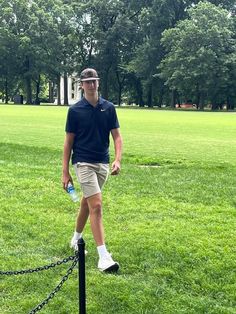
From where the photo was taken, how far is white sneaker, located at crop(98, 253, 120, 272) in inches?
215

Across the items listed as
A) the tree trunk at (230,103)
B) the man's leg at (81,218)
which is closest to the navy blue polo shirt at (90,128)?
the man's leg at (81,218)

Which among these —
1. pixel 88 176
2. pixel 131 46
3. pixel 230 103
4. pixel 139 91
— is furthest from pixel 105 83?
pixel 88 176

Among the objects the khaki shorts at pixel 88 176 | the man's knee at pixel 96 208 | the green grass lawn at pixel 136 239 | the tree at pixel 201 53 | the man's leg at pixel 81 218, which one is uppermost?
the tree at pixel 201 53

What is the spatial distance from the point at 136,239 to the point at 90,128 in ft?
5.78

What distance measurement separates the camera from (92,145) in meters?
5.62

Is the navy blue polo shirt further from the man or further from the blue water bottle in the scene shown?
the blue water bottle

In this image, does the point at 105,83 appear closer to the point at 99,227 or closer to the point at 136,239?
the point at 136,239

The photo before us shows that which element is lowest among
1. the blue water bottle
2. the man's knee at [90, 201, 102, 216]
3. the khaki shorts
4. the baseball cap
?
the man's knee at [90, 201, 102, 216]

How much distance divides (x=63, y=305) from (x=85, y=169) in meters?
1.48

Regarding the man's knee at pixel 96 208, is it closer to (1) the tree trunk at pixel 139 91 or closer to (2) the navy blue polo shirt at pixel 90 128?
(2) the navy blue polo shirt at pixel 90 128

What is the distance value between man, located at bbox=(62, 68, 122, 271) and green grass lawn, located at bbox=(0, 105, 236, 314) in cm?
50

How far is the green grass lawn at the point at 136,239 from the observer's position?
16.1ft

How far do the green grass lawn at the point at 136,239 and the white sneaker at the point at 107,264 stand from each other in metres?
0.08

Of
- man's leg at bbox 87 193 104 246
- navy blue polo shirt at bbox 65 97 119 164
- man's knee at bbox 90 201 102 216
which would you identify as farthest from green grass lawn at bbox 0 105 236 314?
navy blue polo shirt at bbox 65 97 119 164
